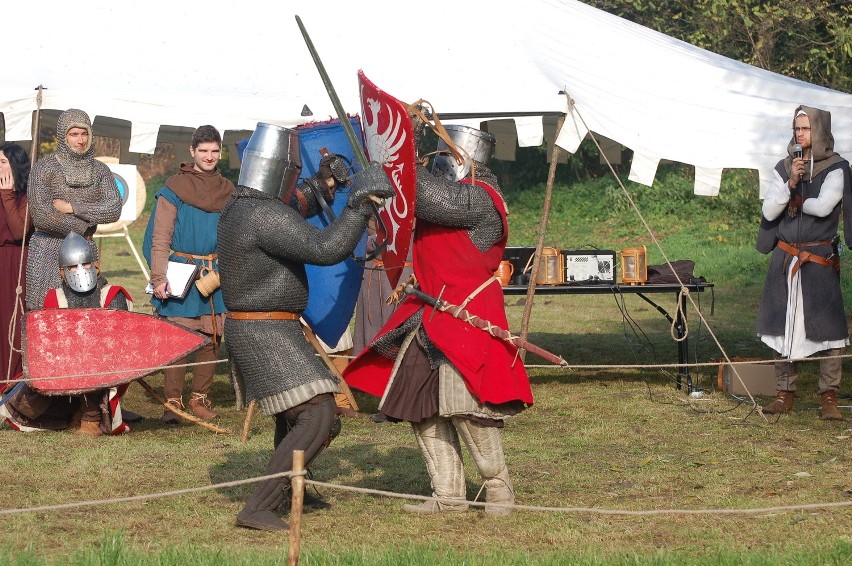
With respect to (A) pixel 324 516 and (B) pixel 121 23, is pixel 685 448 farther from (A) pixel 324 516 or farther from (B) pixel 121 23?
(B) pixel 121 23

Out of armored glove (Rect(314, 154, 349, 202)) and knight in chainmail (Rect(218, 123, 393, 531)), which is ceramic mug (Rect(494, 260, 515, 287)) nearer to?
armored glove (Rect(314, 154, 349, 202))

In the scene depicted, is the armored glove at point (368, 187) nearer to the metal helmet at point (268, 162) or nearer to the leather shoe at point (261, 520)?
the metal helmet at point (268, 162)

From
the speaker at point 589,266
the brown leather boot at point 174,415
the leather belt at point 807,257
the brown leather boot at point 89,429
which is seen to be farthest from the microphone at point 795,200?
the brown leather boot at point 89,429

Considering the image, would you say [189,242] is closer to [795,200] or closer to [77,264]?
[77,264]

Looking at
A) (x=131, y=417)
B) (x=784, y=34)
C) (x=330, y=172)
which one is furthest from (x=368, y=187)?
(x=784, y=34)

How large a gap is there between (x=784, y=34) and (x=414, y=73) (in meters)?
11.0

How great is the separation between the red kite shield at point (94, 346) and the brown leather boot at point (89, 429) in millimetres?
439

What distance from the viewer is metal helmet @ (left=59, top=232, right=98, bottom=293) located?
6.68m

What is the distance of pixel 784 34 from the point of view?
56.1 ft

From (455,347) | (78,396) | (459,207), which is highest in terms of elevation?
(459,207)

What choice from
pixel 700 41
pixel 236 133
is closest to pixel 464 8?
pixel 236 133

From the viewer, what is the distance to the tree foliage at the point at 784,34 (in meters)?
15.1

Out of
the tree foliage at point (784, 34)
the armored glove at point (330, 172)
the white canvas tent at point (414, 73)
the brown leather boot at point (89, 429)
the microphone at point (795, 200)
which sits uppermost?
the tree foliage at point (784, 34)

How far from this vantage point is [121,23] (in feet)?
25.5
